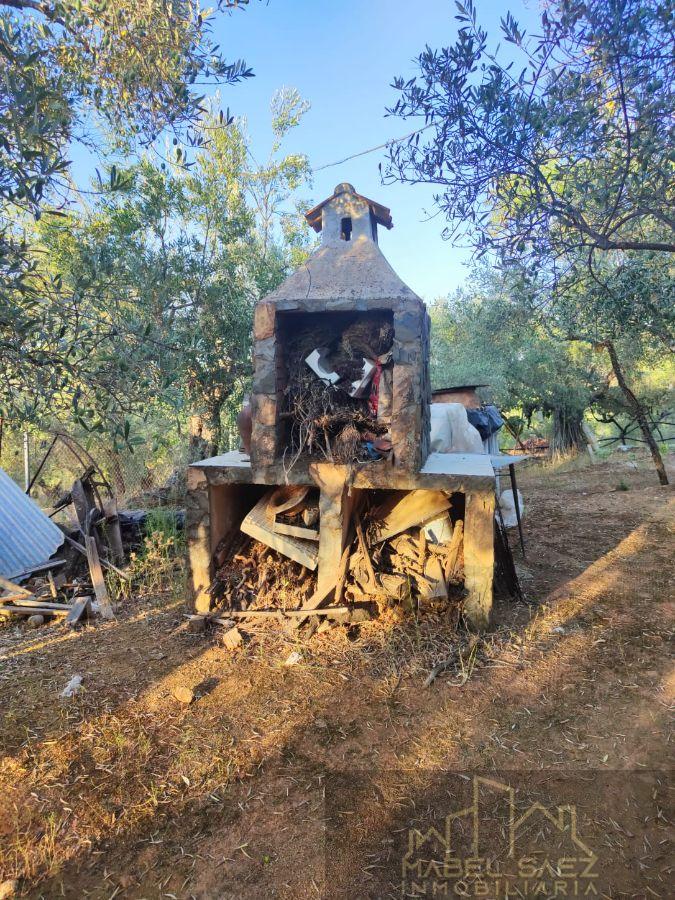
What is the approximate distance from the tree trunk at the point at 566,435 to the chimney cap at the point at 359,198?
1159 cm

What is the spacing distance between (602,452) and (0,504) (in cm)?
1867

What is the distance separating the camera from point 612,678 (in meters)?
3.75

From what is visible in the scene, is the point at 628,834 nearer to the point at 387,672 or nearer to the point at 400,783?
the point at 400,783

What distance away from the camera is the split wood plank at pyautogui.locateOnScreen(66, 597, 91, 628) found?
4.82 meters

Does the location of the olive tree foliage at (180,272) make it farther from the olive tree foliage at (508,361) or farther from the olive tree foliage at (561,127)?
the olive tree foliage at (508,361)

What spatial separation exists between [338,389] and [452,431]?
3.69 metres

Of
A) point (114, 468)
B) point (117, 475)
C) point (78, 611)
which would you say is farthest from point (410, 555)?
point (114, 468)

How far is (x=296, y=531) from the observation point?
483cm

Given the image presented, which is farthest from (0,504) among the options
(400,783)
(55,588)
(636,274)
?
(636,274)

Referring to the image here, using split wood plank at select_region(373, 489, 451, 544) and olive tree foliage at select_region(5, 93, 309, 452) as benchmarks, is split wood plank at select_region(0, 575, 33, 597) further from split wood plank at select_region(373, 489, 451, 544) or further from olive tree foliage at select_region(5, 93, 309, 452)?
split wood plank at select_region(373, 489, 451, 544)

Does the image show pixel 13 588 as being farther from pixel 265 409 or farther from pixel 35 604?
pixel 265 409

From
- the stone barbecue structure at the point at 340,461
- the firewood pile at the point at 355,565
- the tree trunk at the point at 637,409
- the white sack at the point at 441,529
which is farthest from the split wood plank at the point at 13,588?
the tree trunk at the point at 637,409

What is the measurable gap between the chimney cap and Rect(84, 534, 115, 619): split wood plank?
485cm

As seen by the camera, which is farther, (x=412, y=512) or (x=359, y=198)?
(x=359, y=198)
